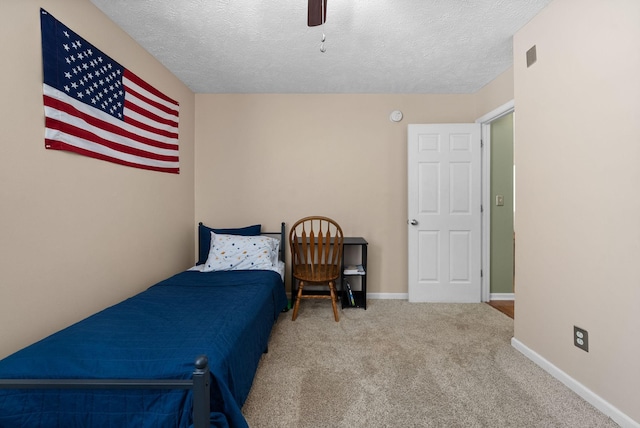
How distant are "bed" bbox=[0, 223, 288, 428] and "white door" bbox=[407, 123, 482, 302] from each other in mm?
2189

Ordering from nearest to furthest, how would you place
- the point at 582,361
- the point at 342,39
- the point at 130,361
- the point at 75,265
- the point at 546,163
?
1. the point at 130,361
2. the point at 582,361
3. the point at 75,265
4. the point at 546,163
5. the point at 342,39

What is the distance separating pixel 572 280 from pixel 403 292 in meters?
1.85

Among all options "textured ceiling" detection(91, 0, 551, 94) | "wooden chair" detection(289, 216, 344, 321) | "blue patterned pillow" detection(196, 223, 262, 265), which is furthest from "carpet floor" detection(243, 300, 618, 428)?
"textured ceiling" detection(91, 0, 551, 94)

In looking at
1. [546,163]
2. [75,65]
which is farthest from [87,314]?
[546,163]

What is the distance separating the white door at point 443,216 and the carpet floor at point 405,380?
58 cm

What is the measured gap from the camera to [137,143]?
2324 mm

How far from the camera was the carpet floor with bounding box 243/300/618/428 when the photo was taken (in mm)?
1488

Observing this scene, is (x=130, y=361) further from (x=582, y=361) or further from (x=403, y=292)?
(x=403, y=292)

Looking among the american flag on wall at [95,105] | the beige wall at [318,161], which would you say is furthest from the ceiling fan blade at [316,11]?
the beige wall at [318,161]

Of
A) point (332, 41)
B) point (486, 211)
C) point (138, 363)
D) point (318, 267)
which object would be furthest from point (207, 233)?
point (486, 211)

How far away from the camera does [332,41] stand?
2311 millimetres

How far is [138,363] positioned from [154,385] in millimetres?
217

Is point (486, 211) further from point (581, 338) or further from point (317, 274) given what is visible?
point (317, 274)

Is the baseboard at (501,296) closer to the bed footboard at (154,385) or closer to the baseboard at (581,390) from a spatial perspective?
the baseboard at (581,390)
